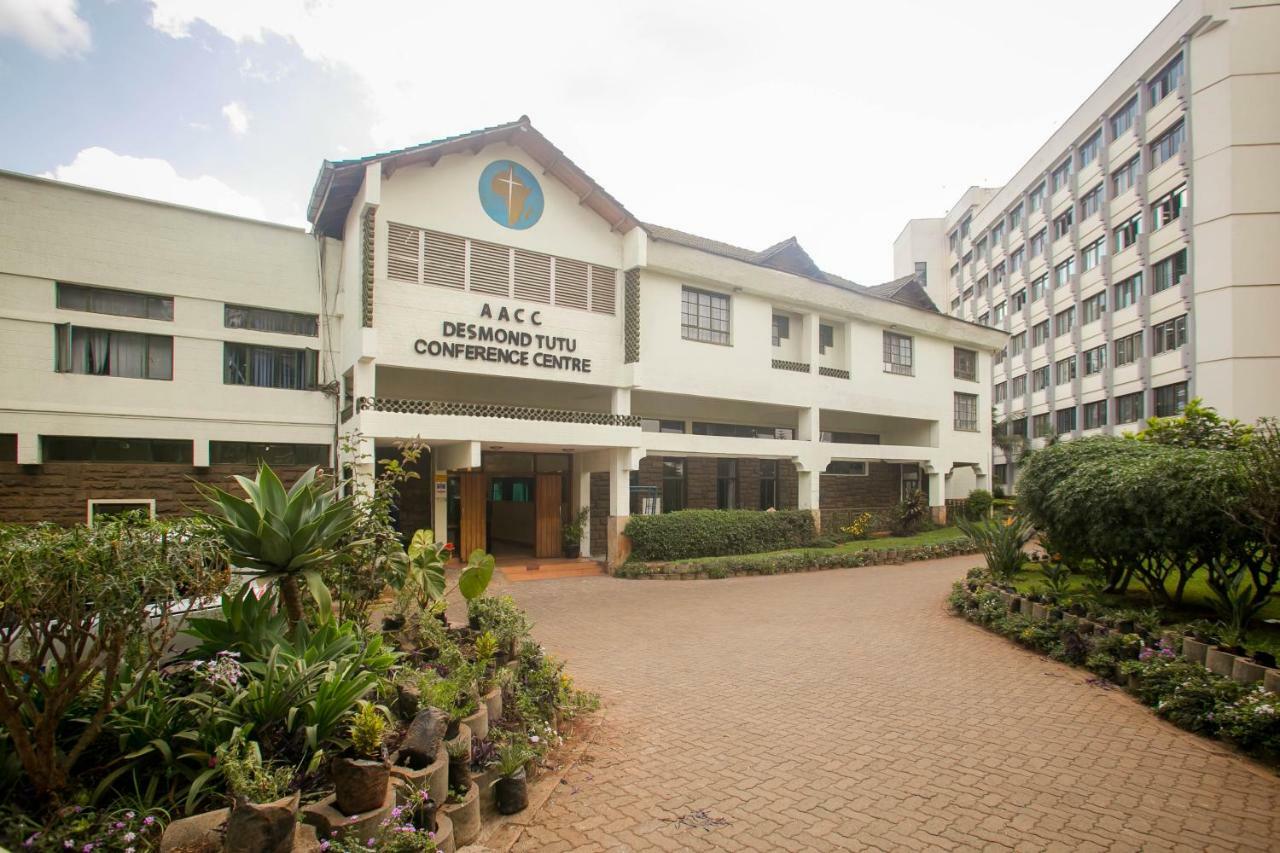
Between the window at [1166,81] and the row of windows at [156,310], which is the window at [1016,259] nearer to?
the window at [1166,81]

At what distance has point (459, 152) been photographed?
16.1 metres

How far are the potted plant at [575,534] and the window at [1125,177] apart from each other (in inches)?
1256

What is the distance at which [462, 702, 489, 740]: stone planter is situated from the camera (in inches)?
201

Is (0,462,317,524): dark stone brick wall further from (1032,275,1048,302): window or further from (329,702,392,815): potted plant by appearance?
(1032,275,1048,302): window

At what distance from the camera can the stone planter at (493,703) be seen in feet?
18.7

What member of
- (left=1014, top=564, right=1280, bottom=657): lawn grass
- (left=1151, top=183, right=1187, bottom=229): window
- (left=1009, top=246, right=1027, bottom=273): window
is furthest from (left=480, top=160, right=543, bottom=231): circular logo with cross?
(left=1009, top=246, right=1027, bottom=273): window

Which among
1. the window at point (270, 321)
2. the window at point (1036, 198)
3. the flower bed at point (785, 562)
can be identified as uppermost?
the window at point (1036, 198)

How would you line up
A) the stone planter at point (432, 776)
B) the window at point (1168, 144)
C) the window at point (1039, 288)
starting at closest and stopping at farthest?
the stone planter at point (432, 776) < the window at point (1168, 144) < the window at point (1039, 288)

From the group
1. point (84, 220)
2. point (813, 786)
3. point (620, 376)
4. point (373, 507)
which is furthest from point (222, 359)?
point (813, 786)

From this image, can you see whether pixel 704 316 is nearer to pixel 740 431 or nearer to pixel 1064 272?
pixel 740 431

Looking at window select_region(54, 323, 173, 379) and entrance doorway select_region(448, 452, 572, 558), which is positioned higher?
window select_region(54, 323, 173, 379)

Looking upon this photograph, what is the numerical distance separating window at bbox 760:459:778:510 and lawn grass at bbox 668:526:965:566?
325cm

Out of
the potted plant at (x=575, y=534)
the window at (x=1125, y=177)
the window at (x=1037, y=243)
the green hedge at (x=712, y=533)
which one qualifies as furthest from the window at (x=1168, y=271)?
the potted plant at (x=575, y=534)

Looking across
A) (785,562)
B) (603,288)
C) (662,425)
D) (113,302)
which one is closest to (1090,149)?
(662,425)
